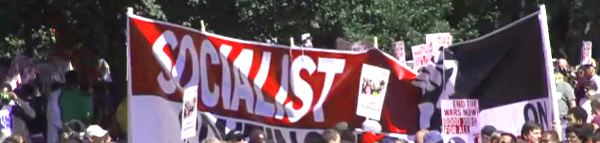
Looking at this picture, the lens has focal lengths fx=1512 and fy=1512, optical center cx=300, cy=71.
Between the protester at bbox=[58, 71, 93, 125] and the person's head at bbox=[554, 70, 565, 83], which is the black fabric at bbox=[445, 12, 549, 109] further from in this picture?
the protester at bbox=[58, 71, 93, 125]

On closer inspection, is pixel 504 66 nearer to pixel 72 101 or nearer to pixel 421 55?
pixel 421 55

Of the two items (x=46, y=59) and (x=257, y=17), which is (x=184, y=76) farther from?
(x=46, y=59)

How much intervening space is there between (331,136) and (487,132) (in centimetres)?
121

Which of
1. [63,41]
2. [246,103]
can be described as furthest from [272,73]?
[63,41]

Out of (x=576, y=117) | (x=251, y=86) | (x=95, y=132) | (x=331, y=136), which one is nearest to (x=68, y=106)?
(x=95, y=132)

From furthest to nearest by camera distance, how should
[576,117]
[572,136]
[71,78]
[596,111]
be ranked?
[71,78]
[596,111]
[576,117]
[572,136]

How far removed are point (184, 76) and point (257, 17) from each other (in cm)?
378

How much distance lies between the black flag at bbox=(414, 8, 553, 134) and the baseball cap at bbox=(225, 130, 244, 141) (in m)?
1.66

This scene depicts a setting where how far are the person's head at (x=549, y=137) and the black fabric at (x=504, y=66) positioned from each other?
71 centimetres

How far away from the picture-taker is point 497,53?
1229cm

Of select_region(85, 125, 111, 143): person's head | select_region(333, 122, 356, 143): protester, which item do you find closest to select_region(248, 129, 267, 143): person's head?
select_region(333, 122, 356, 143): protester

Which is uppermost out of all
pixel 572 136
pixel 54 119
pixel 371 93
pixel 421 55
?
pixel 421 55

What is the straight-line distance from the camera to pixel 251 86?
12359mm

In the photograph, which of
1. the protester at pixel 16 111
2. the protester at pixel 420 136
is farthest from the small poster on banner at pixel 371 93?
the protester at pixel 16 111
